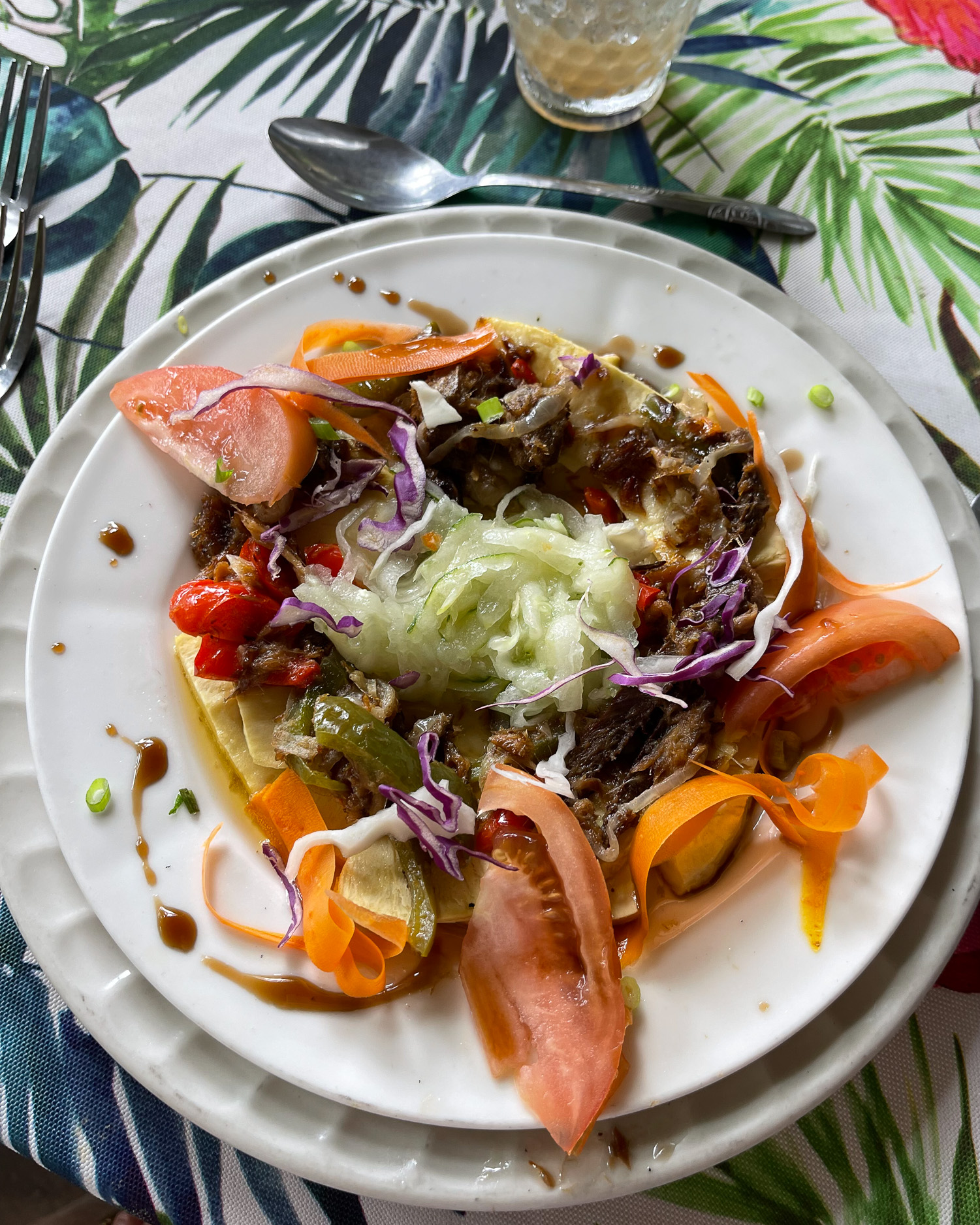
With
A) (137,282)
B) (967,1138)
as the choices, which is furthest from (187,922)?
(137,282)

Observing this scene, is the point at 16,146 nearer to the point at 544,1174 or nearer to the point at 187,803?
the point at 187,803

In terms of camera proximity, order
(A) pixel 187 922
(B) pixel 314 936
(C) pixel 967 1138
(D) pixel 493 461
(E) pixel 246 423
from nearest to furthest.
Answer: (B) pixel 314 936 < (A) pixel 187 922 < (C) pixel 967 1138 < (E) pixel 246 423 < (D) pixel 493 461

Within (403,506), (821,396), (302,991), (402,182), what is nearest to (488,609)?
(403,506)

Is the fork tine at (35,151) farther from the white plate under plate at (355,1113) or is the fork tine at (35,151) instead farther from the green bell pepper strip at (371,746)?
the green bell pepper strip at (371,746)

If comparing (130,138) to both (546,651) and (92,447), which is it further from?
(546,651)

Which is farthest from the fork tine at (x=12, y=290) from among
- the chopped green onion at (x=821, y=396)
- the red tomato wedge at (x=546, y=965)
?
the chopped green onion at (x=821, y=396)

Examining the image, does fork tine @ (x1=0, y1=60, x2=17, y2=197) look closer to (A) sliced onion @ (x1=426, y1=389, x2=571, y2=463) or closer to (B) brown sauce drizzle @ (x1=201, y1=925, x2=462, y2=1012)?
(A) sliced onion @ (x1=426, y1=389, x2=571, y2=463)

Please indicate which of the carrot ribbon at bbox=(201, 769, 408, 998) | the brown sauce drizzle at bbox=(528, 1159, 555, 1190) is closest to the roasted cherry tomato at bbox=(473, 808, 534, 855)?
the carrot ribbon at bbox=(201, 769, 408, 998)
